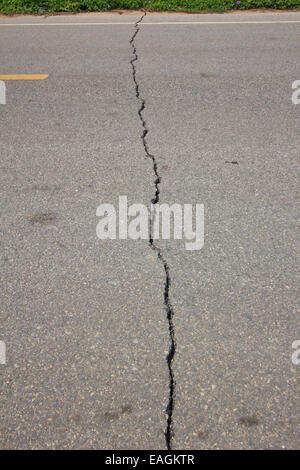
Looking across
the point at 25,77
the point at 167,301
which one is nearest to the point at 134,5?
the point at 25,77

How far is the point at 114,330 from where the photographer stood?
2604mm

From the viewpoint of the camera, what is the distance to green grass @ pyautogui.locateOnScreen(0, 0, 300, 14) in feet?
28.7

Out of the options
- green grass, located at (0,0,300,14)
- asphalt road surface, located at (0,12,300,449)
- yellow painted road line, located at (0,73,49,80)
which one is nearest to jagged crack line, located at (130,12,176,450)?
asphalt road surface, located at (0,12,300,449)

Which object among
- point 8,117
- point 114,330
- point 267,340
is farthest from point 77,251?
point 8,117

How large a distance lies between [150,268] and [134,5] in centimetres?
Answer: 787

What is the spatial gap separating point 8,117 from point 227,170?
282 cm

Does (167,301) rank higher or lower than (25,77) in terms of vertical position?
lower

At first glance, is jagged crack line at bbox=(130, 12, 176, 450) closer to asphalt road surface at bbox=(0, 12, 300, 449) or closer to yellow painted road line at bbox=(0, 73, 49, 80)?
asphalt road surface at bbox=(0, 12, 300, 449)

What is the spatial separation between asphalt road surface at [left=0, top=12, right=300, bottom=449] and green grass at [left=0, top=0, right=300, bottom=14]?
3.73 metres

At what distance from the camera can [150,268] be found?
303 cm

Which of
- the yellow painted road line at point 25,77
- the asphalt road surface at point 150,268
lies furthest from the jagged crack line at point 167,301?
the yellow painted road line at point 25,77

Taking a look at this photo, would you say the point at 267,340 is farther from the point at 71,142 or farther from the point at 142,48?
the point at 142,48

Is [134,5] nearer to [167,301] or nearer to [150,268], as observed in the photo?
[150,268]

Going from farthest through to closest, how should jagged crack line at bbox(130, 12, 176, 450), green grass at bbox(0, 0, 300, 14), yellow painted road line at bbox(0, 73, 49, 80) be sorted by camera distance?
green grass at bbox(0, 0, 300, 14) → yellow painted road line at bbox(0, 73, 49, 80) → jagged crack line at bbox(130, 12, 176, 450)
